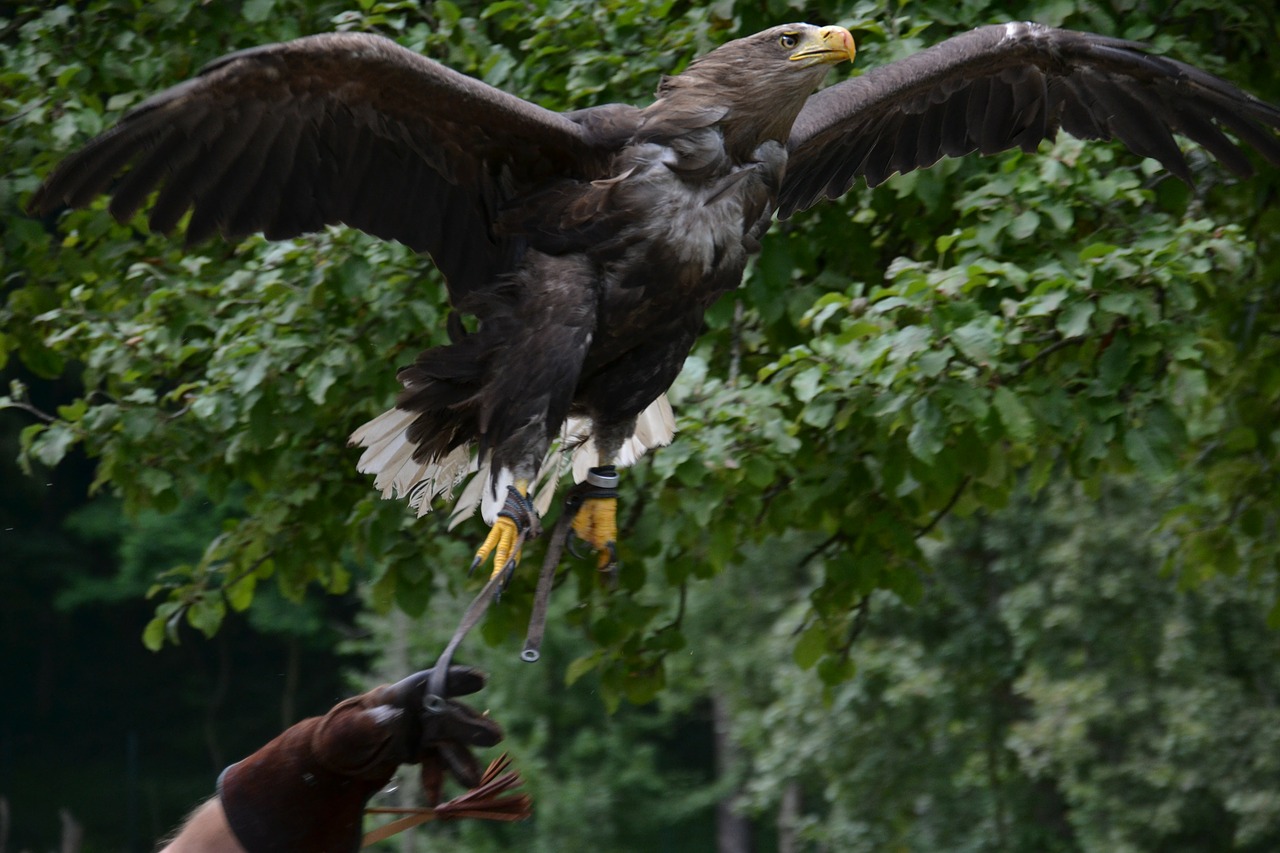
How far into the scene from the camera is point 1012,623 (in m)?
11.5

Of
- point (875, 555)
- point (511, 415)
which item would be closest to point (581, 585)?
point (875, 555)

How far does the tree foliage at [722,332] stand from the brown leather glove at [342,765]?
6.89ft

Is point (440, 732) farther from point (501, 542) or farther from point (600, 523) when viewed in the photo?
point (600, 523)

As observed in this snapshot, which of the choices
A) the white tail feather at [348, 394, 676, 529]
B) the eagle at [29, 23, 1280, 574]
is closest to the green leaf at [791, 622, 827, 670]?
the white tail feather at [348, 394, 676, 529]

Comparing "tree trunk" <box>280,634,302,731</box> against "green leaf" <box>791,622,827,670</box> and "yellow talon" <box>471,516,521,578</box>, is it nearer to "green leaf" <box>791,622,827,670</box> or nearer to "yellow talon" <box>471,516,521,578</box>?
"green leaf" <box>791,622,827,670</box>

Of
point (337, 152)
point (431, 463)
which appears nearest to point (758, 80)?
point (337, 152)

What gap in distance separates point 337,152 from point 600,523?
110 centimetres

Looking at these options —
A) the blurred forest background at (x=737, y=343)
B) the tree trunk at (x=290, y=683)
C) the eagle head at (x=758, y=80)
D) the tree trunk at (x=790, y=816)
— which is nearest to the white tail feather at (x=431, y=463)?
the blurred forest background at (x=737, y=343)

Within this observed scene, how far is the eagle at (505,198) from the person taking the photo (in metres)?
3.59

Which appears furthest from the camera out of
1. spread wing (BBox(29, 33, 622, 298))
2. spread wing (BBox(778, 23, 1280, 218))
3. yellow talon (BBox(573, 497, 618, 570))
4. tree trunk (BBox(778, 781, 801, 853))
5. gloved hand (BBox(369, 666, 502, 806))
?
tree trunk (BBox(778, 781, 801, 853))

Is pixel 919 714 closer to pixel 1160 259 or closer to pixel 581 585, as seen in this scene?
pixel 581 585

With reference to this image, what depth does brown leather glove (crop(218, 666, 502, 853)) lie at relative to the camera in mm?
2578

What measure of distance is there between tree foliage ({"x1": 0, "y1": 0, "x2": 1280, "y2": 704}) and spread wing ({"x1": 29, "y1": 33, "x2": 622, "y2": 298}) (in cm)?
118

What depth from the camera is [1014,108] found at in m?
4.79
